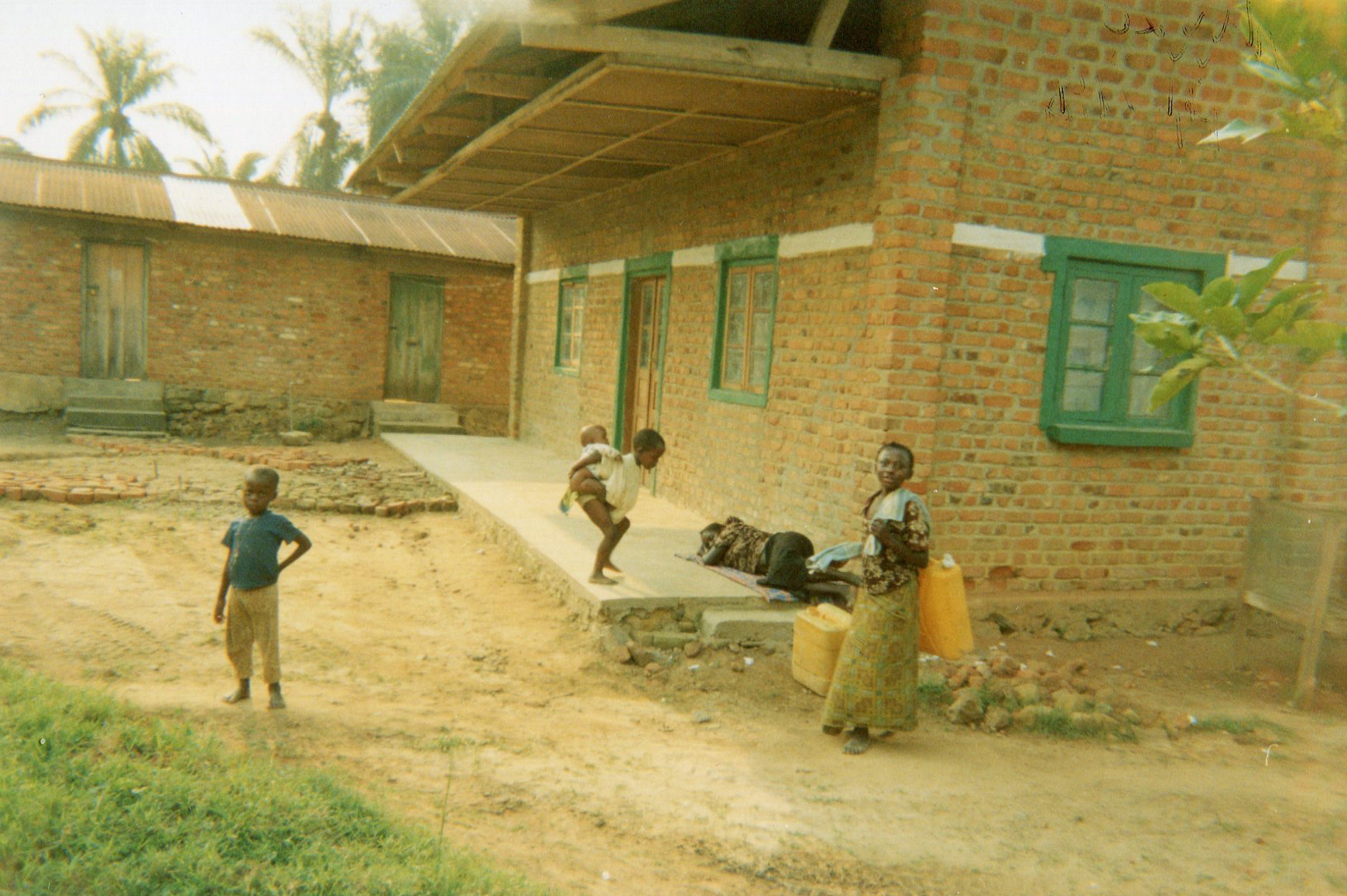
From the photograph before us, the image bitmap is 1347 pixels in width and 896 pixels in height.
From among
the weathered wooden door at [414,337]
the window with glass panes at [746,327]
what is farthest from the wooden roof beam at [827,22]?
the weathered wooden door at [414,337]

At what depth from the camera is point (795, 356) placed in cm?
761

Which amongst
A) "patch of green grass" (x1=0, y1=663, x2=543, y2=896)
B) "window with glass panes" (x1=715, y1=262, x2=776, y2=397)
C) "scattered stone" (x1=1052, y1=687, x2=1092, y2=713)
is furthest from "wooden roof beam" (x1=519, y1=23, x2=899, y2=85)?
"patch of green grass" (x1=0, y1=663, x2=543, y2=896)

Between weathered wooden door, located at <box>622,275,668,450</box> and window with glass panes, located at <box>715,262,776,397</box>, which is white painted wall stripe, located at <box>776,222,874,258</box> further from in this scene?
weathered wooden door, located at <box>622,275,668,450</box>

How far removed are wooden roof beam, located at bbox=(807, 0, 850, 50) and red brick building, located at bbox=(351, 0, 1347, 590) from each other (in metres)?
0.02

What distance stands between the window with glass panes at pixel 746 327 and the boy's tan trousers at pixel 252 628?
4.37 meters

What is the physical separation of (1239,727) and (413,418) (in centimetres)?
1388

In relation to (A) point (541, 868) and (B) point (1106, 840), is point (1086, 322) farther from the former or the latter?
(A) point (541, 868)

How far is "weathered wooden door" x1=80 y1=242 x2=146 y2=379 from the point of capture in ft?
51.2

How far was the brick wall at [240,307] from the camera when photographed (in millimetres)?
15258

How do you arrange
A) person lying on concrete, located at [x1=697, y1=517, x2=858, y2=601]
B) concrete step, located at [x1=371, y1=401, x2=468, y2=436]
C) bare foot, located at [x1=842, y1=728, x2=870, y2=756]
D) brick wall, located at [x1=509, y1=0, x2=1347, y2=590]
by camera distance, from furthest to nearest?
concrete step, located at [x1=371, y1=401, x2=468, y2=436] → person lying on concrete, located at [x1=697, y1=517, x2=858, y2=601] → brick wall, located at [x1=509, y1=0, x2=1347, y2=590] → bare foot, located at [x1=842, y1=728, x2=870, y2=756]

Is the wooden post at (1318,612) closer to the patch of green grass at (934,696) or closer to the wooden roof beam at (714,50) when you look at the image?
the patch of green grass at (934,696)

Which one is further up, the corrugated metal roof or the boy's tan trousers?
the corrugated metal roof

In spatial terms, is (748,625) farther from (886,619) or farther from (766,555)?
(886,619)

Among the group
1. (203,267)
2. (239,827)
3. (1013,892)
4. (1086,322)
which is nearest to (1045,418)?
(1086,322)
